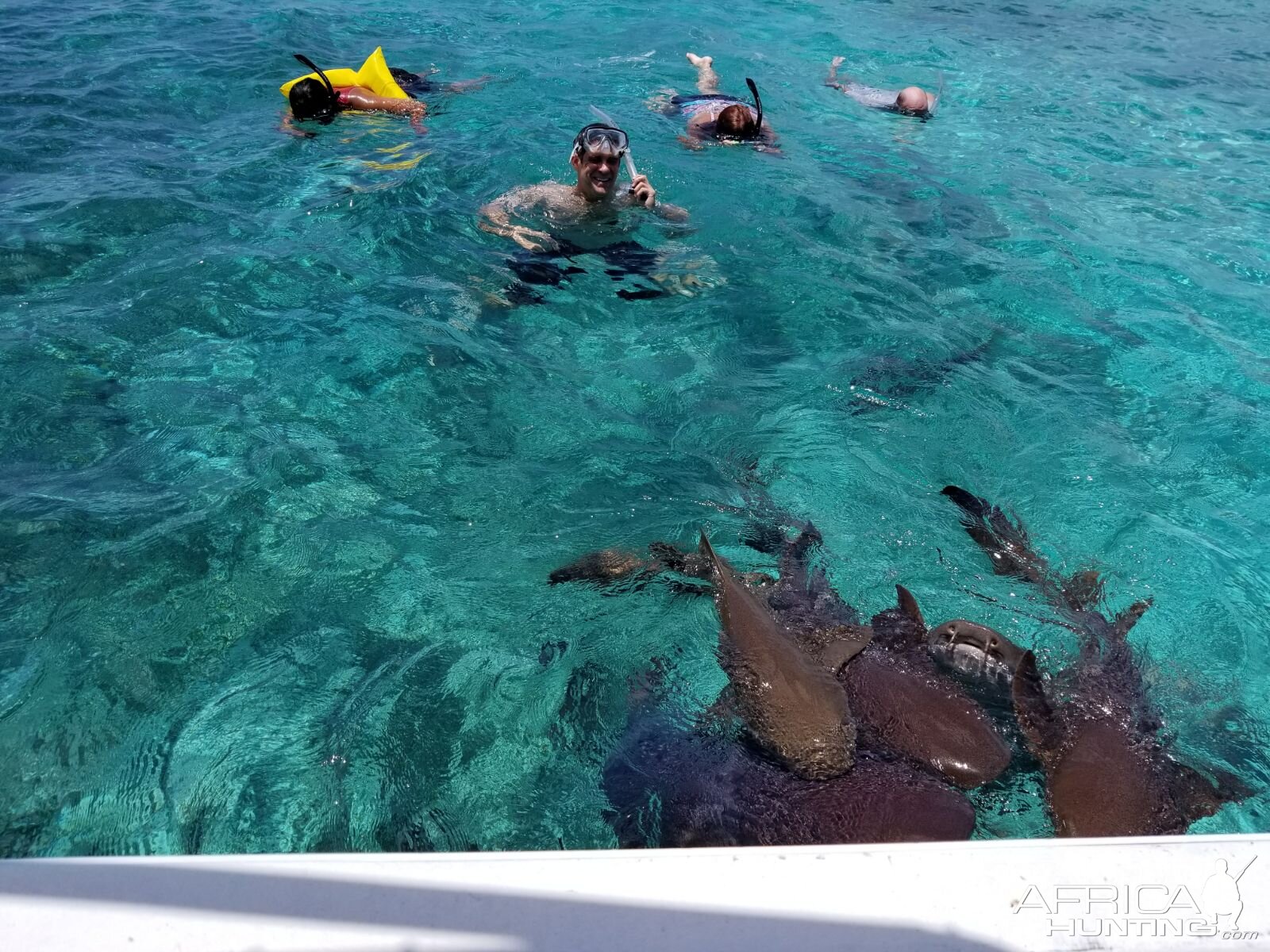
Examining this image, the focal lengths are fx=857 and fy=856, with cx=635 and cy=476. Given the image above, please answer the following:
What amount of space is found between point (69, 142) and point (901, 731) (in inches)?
345

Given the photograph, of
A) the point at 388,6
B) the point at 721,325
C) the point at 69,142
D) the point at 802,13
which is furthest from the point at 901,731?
the point at 802,13

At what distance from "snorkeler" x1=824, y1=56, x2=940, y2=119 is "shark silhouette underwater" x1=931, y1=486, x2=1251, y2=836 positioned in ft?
27.6

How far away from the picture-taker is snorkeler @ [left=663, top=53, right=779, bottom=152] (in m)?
8.83

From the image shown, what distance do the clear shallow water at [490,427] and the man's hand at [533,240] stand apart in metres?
0.25

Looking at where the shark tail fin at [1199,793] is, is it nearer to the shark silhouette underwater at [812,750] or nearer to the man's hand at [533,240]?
the shark silhouette underwater at [812,750]

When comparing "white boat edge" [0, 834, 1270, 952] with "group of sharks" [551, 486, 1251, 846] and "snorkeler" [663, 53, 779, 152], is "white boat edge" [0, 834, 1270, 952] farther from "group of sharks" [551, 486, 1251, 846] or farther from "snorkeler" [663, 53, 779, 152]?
"snorkeler" [663, 53, 779, 152]

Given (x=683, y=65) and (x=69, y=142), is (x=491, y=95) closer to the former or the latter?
(x=683, y=65)

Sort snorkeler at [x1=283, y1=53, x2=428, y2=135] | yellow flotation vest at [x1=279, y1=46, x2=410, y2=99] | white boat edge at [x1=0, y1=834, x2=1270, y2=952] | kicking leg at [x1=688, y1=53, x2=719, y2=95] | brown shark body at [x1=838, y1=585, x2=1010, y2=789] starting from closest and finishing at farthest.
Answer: white boat edge at [x1=0, y1=834, x2=1270, y2=952] < brown shark body at [x1=838, y1=585, x2=1010, y2=789] < snorkeler at [x1=283, y1=53, x2=428, y2=135] < yellow flotation vest at [x1=279, y1=46, x2=410, y2=99] < kicking leg at [x1=688, y1=53, x2=719, y2=95]

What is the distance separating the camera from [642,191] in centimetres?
686

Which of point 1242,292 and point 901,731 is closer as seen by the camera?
point 901,731

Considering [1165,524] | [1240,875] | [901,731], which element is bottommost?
[1165,524]

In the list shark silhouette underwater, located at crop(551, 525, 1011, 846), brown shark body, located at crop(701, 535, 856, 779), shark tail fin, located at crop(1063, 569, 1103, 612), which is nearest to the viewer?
shark silhouette underwater, located at crop(551, 525, 1011, 846)

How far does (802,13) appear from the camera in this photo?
14930 mm

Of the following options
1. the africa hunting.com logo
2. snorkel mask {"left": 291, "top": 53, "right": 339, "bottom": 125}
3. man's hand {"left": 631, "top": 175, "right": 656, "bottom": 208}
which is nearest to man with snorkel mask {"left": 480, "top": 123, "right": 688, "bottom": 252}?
man's hand {"left": 631, "top": 175, "right": 656, "bottom": 208}
